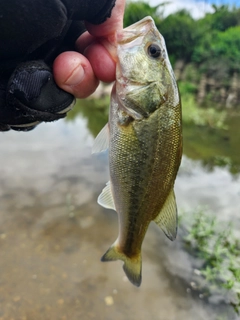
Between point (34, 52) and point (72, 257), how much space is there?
3165 mm

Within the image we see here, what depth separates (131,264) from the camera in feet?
7.54

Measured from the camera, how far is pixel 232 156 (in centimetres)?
902

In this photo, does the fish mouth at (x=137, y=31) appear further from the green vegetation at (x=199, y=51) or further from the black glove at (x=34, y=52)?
the green vegetation at (x=199, y=51)

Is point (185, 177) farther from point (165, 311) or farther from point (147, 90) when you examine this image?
point (147, 90)

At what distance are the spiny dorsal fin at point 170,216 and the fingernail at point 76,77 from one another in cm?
87

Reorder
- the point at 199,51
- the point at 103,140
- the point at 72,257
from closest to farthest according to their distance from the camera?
the point at 103,140, the point at 72,257, the point at 199,51

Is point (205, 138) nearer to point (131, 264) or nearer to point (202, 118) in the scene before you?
point (202, 118)

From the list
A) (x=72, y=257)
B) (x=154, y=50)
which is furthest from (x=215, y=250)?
(x=154, y=50)

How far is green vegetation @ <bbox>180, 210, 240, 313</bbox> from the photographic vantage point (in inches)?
158

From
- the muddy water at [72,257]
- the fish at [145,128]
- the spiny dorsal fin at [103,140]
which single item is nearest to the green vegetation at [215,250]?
the muddy water at [72,257]

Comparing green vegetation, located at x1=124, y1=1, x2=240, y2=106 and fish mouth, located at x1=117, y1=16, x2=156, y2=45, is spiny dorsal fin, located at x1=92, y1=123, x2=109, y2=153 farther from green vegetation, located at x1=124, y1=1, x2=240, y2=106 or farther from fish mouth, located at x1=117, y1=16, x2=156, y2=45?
green vegetation, located at x1=124, y1=1, x2=240, y2=106

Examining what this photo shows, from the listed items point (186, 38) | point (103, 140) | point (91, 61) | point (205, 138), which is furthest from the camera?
point (186, 38)

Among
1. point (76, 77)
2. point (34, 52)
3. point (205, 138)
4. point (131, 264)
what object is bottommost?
point (205, 138)

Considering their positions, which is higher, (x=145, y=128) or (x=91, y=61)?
(x=91, y=61)
